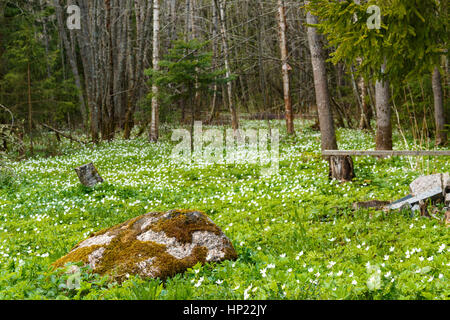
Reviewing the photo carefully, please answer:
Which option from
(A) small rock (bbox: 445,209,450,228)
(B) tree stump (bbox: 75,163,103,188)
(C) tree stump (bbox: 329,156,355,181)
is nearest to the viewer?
(A) small rock (bbox: 445,209,450,228)

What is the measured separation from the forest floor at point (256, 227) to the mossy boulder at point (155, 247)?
0.20m

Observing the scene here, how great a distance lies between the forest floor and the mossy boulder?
7.7 inches

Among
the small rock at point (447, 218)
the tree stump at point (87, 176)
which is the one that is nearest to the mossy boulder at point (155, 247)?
the small rock at point (447, 218)

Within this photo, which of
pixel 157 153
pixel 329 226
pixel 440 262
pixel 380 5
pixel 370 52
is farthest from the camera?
pixel 157 153

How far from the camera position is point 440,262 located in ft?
14.3

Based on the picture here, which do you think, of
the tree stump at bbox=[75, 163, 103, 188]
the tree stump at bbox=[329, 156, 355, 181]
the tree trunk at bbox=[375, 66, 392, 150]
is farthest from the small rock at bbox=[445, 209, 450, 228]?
the tree stump at bbox=[75, 163, 103, 188]

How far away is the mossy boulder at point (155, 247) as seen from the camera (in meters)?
4.66

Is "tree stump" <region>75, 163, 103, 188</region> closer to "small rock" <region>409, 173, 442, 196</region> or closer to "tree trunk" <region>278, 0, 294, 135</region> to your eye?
"small rock" <region>409, 173, 442, 196</region>

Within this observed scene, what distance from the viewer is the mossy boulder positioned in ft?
15.3

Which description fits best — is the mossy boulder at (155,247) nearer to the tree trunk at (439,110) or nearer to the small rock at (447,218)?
the small rock at (447,218)

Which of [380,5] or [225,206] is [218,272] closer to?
[225,206]
